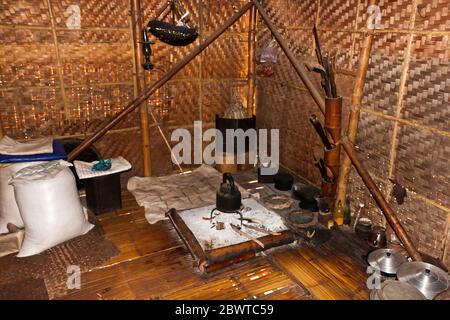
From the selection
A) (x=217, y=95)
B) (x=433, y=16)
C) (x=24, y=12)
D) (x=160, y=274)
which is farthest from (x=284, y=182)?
(x=24, y=12)

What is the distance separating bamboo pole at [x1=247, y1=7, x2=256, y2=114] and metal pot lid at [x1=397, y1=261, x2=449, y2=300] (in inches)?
169

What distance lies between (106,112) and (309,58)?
3455 mm

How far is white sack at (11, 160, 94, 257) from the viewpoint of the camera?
395 cm

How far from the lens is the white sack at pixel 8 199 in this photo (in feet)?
14.0

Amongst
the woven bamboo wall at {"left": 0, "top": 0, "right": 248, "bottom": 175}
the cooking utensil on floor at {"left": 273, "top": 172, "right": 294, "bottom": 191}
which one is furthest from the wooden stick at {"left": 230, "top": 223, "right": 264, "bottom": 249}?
→ the woven bamboo wall at {"left": 0, "top": 0, "right": 248, "bottom": 175}

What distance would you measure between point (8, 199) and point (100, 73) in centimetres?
247

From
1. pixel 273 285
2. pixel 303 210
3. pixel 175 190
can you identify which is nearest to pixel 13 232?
pixel 175 190

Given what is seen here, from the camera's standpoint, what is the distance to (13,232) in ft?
13.7

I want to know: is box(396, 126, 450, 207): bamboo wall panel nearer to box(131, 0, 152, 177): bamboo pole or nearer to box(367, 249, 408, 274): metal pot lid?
box(367, 249, 408, 274): metal pot lid

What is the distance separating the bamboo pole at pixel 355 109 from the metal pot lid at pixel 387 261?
116cm

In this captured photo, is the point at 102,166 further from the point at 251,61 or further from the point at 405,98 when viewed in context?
the point at 405,98

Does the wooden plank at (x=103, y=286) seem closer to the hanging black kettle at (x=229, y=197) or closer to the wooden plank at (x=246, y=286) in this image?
the wooden plank at (x=246, y=286)

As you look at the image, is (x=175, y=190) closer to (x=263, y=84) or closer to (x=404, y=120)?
(x=263, y=84)

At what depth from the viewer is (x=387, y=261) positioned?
147 inches
